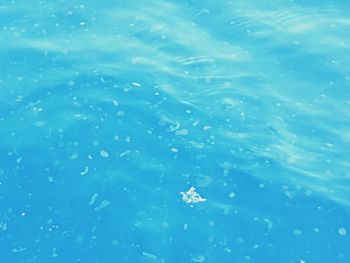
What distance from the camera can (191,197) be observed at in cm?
433

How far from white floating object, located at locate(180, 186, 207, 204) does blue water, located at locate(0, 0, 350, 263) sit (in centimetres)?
2

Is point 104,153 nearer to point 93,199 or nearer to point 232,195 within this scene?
point 93,199

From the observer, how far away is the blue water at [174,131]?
406 cm

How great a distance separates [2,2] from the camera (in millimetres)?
6418

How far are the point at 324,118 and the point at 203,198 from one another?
1.89 meters

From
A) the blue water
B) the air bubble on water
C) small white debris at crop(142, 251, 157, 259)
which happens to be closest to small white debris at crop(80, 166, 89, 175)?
the blue water

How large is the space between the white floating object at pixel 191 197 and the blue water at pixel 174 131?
0.08ft

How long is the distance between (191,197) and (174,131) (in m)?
0.90

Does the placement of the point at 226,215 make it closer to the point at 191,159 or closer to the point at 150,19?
the point at 191,159

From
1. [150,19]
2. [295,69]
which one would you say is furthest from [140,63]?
[295,69]

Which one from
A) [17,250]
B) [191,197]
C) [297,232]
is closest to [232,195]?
[191,197]

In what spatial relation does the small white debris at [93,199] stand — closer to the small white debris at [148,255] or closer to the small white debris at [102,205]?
the small white debris at [102,205]

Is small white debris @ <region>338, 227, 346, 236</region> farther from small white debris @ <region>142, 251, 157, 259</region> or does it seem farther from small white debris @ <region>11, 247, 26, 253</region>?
small white debris @ <region>11, 247, 26, 253</region>

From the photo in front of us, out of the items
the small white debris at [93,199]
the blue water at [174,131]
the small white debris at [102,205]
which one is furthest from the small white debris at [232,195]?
the small white debris at [93,199]
